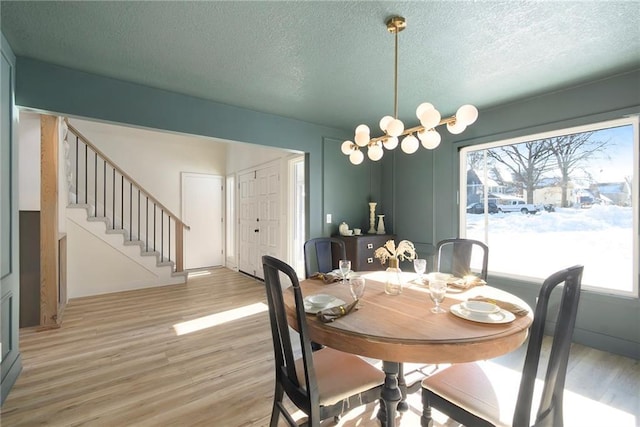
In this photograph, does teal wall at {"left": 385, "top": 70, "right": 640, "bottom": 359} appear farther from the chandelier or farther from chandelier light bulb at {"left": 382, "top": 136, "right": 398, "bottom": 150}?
chandelier light bulb at {"left": 382, "top": 136, "right": 398, "bottom": 150}

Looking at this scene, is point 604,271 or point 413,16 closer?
point 413,16

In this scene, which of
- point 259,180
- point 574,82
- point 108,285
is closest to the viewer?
point 574,82

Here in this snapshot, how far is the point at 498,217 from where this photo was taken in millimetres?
3328

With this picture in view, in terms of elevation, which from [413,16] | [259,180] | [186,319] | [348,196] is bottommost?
[186,319]

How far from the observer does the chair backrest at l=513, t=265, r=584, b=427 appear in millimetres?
969

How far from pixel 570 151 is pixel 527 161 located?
1.21ft

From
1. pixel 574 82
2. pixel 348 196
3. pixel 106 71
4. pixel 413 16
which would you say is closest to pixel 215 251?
pixel 348 196

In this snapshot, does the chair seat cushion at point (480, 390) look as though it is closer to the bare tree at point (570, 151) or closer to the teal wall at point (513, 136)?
the teal wall at point (513, 136)

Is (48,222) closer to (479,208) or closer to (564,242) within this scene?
(479,208)

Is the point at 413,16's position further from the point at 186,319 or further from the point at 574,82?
the point at 186,319

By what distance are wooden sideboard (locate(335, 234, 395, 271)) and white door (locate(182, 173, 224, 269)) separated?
3960 mm

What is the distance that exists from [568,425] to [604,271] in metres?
1.72

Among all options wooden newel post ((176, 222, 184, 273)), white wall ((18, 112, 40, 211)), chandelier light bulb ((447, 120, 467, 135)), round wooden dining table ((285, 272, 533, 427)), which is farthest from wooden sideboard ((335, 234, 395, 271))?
white wall ((18, 112, 40, 211))

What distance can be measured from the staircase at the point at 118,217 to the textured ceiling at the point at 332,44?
3.10m
